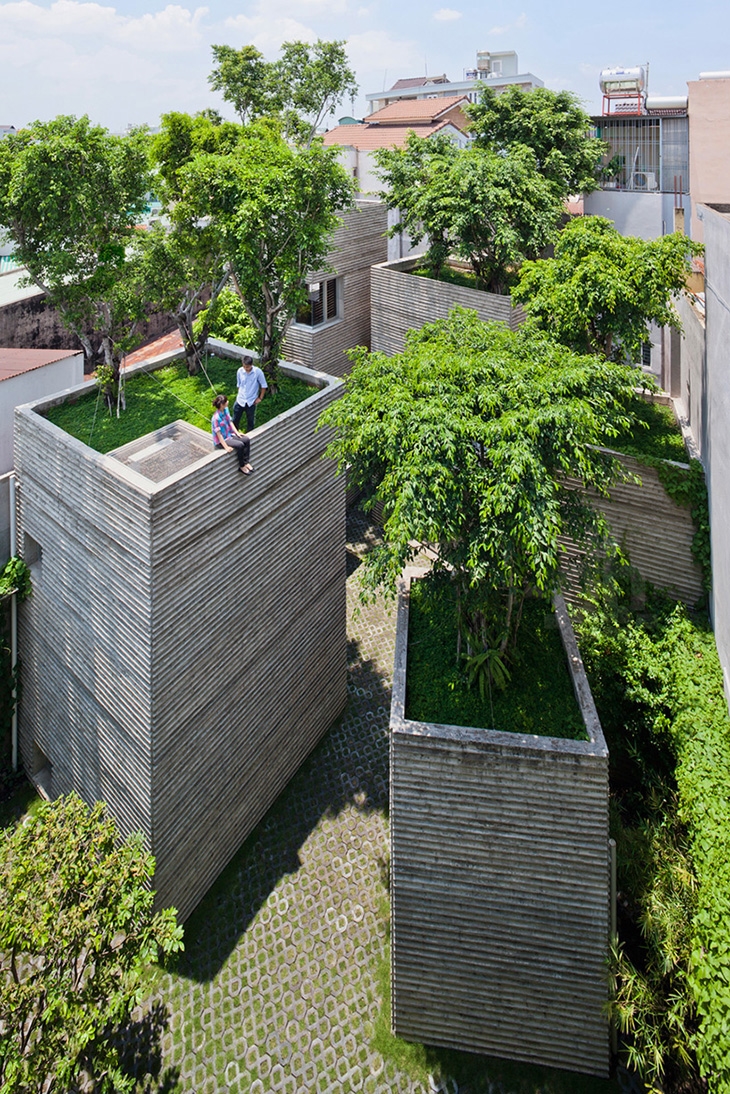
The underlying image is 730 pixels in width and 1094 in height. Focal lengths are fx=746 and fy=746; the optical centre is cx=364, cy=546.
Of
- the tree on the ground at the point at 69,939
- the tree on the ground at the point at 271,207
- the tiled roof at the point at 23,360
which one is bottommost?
the tree on the ground at the point at 69,939

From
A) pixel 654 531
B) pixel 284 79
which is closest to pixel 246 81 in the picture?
pixel 284 79

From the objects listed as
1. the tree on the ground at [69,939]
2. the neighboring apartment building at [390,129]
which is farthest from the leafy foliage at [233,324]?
the neighboring apartment building at [390,129]

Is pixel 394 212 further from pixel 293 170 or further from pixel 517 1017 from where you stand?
pixel 517 1017

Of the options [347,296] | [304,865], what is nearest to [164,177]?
[347,296]

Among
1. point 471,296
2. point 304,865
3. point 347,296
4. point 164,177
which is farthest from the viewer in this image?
point 347,296

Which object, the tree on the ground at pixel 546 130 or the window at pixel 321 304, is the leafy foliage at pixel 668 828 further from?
the tree on the ground at pixel 546 130

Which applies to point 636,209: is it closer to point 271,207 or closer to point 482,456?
point 271,207

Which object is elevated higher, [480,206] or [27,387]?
[480,206]
